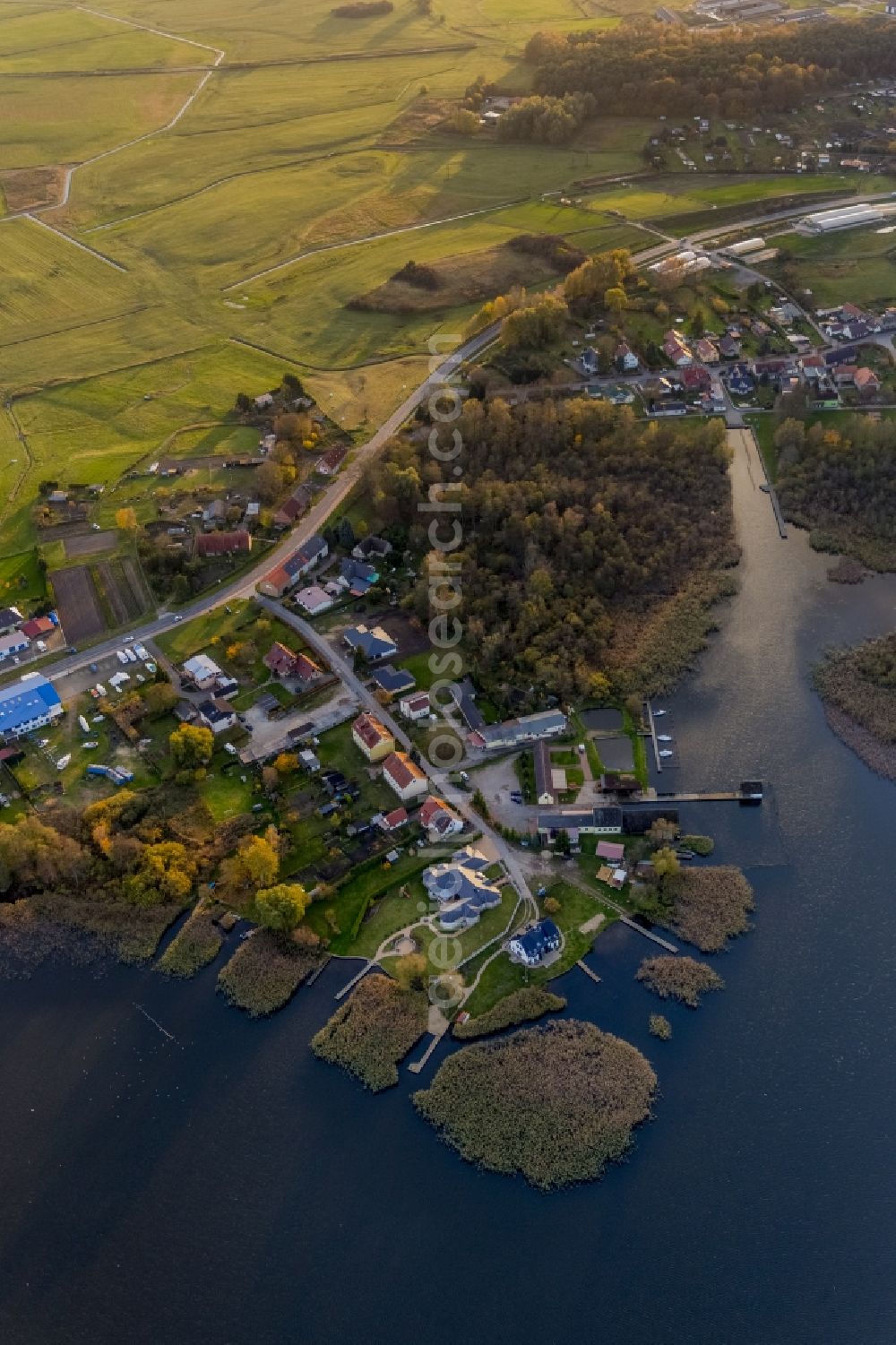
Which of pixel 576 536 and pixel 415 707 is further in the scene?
pixel 576 536

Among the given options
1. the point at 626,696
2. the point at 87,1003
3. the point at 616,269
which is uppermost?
the point at 616,269

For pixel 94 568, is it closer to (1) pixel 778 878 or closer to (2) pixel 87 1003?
(2) pixel 87 1003

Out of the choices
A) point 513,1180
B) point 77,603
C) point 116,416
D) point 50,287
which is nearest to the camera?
point 513,1180

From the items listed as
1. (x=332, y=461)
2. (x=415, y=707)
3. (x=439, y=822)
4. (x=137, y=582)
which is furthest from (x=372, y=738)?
(x=332, y=461)

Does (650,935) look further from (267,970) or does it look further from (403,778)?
(267,970)

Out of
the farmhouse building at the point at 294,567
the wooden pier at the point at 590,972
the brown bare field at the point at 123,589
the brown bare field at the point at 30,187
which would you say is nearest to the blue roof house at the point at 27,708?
the brown bare field at the point at 123,589

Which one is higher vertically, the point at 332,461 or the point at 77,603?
the point at 332,461

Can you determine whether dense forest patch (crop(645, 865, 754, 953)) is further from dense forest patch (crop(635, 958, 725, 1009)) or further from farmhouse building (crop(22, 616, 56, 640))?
farmhouse building (crop(22, 616, 56, 640))

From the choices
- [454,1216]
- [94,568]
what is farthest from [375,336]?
[454,1216]
